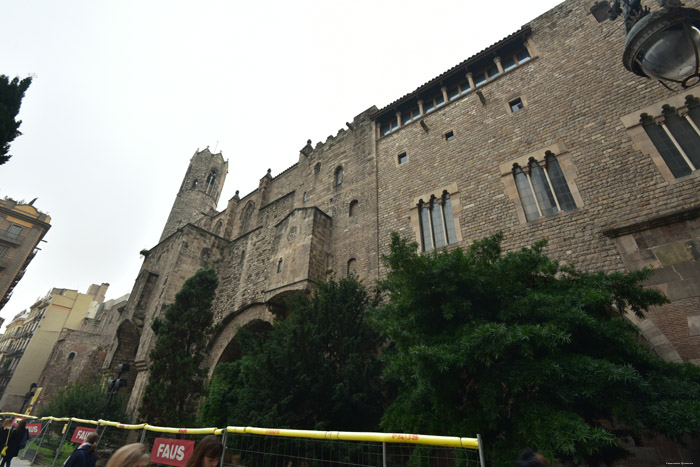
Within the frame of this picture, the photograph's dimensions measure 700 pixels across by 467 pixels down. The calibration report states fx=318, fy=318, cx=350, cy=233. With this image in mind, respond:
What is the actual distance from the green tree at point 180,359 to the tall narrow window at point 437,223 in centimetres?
830

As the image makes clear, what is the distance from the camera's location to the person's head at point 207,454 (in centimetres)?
228

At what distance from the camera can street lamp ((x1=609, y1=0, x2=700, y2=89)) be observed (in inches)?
121

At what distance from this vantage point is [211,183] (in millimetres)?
32750

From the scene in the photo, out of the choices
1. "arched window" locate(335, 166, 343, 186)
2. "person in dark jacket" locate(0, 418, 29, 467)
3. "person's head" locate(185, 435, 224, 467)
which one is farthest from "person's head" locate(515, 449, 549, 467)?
"arched window" locate(335, 166, 343, 186)

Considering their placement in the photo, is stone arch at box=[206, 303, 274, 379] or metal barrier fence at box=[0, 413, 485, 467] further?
stone arch at box=[206, 303, 274, 379]

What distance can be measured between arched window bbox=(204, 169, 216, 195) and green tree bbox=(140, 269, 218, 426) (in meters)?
22.3

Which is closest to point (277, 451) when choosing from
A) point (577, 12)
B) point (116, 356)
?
point (577, 12)

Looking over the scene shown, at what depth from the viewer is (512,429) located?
14.1ft

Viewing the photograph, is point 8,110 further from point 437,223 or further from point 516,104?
point 516,104

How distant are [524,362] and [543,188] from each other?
6.11 meters

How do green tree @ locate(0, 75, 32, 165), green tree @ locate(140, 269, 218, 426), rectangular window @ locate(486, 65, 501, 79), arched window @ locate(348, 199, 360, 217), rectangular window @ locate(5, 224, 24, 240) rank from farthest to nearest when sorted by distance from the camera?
1. rectangular window @ locate(5, 224, 24, 240)
2. arched window @ locate(348, 199, 360, 217)
3. rectangular window @ locate(486, 65, 501, 79)
4. green tree @ locate(140, 269, 218, 426)
5. green tree @ locate(0, 75, 32, 165)

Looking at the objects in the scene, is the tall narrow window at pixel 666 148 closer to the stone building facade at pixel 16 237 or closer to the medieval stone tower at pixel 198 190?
the medieval stone tower at pixel 198 190

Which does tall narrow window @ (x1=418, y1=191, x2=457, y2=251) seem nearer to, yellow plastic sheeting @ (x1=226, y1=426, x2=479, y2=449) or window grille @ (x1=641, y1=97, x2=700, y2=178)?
window grille @ (x1=641, y1=97, x2=700, y2=178)

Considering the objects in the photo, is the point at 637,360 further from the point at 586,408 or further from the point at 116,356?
the point at 116,356
